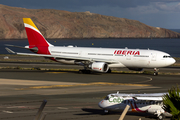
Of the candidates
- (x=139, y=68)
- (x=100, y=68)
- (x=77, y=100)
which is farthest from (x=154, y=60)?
(x=77, y=100)

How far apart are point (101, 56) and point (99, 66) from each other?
3948 millimetres

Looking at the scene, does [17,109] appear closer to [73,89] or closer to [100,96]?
[100,96]

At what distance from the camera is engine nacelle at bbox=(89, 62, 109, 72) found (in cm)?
5476

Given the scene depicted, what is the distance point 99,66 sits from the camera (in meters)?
54.8

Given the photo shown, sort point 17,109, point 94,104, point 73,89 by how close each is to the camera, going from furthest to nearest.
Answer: point 73,89 < point 94,104 < point 17,109

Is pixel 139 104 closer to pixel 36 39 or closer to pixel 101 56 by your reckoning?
pixel 101 56

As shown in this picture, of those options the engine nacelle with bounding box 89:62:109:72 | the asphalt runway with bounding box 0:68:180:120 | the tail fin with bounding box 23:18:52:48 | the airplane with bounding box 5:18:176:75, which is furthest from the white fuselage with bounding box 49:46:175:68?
the asphalt runway with bounding box 0:68:180:120

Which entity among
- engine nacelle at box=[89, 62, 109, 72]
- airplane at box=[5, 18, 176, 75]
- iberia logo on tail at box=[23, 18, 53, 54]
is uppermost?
iberia logo on tail at box=[23, 18, 53, 54]

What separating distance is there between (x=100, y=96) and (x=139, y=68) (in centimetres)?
2491

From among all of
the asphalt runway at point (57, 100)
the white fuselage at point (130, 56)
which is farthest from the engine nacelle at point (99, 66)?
the asphalt runway at point (57, 100)

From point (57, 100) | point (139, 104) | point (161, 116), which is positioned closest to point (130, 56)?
point (57, 100)

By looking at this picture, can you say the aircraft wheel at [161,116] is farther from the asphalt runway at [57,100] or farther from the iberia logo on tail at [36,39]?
the iberia logo on tail at [36,39]

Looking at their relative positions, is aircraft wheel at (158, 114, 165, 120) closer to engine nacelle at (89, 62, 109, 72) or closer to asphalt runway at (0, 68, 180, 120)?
asphalt runway at (0, 68, 180, 120)

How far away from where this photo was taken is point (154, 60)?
5397cm
